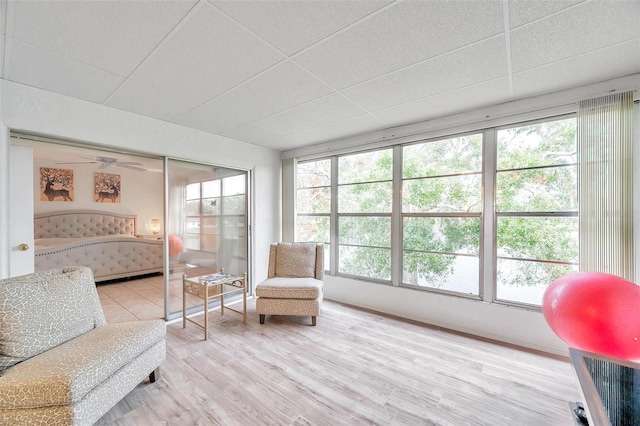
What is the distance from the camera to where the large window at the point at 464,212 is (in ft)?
8.51

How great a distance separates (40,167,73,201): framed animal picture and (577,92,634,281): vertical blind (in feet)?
27.4

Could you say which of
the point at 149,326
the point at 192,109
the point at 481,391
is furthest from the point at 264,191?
the point at 481,391

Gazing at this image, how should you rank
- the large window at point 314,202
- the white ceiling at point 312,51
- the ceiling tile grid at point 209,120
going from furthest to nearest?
the large window at point 314,202 → the ceiling tile grid at point 209,120 → the white ceiling at point 312,51

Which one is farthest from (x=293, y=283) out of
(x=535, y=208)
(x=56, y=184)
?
(x=56, y=184)

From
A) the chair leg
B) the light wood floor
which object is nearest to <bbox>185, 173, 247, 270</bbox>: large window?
the light wood floor

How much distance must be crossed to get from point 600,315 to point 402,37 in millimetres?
2091

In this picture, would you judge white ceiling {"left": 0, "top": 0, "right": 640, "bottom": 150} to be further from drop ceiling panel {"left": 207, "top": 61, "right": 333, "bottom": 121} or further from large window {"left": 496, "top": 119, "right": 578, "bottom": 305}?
large window {"left": 496, "top": 119, "right": 578, "bottom": 305}

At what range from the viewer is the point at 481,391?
197 centimetres

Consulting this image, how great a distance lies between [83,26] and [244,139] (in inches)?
94.7

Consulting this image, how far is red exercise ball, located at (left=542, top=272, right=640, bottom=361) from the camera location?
1.49 m

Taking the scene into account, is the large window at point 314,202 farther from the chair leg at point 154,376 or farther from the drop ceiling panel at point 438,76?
the chair leg at point 154,376

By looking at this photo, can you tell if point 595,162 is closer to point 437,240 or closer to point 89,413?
point 437,240

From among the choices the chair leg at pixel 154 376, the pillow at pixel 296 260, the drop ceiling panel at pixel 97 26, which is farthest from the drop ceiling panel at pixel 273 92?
the chair leg at pixel 154 376

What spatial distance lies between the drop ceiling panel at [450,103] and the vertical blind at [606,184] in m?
0.72
